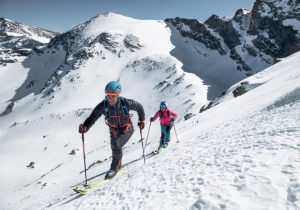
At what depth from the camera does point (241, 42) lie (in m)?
148

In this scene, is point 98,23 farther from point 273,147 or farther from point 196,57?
point 273,147

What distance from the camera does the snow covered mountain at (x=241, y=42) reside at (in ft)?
414

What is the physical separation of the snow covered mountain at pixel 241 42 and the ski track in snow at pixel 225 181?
10128cm

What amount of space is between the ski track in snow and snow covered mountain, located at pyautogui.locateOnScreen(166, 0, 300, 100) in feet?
332

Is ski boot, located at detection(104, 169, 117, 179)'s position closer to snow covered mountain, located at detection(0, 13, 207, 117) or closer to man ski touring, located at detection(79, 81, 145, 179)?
man ski touring, located at detection(79, 81, 145, 179)

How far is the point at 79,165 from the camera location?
39250mm

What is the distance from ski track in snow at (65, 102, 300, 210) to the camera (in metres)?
6.02

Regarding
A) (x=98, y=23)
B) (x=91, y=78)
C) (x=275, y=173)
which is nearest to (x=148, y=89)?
(x=91, y=78)

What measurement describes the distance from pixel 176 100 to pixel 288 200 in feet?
272

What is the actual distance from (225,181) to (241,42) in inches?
5920

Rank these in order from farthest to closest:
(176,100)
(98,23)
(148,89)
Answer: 1. (98,23)
2. (148,89)
3. (176,100)

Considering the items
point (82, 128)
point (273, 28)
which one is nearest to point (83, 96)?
point (273, 28)

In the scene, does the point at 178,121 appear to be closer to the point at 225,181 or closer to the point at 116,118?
the point at 116,118

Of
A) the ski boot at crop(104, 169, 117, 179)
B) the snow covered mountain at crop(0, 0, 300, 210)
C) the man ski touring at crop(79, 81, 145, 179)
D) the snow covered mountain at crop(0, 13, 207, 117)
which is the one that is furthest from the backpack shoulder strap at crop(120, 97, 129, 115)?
the snow covered mountain at crop(0, 13, 207, 117)
